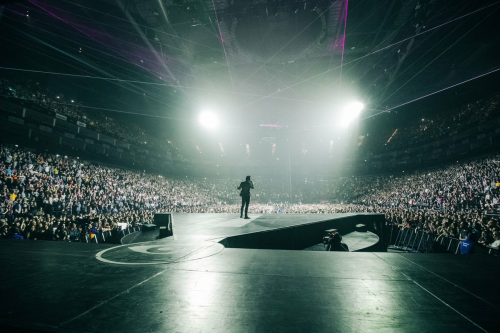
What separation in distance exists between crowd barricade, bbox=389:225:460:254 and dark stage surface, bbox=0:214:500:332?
6778mm

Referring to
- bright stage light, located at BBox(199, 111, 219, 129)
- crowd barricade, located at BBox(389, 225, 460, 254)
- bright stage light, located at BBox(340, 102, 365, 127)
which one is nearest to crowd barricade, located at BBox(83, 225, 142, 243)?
crowd barricade, located at BBox(389, 225, 460, 254)

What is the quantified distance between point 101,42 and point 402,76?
24.8 metres

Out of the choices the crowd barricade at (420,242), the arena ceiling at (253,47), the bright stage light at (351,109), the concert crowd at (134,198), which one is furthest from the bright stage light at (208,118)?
the crowd barricade at (420,242)

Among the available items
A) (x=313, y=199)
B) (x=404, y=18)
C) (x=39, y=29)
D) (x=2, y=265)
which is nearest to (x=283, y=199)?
(x=313, y=199)

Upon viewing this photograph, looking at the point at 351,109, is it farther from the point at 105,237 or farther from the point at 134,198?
the point at 105,237

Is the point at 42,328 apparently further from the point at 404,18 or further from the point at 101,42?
the point at 101,42

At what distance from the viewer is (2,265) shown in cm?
234

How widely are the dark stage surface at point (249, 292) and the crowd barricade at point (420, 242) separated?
22.2ft

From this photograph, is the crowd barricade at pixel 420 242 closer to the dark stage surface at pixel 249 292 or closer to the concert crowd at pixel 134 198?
the concert crowd at pixel 134 198

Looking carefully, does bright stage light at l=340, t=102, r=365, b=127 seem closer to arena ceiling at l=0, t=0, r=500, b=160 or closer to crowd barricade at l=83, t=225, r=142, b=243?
arena ceiling at l=0, t=0, r=500, b=160

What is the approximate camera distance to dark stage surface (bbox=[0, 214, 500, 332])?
47.6 inches

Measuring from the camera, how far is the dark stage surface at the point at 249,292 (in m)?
1.21

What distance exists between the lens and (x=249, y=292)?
1654mm

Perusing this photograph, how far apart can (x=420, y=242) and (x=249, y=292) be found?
447 inches
